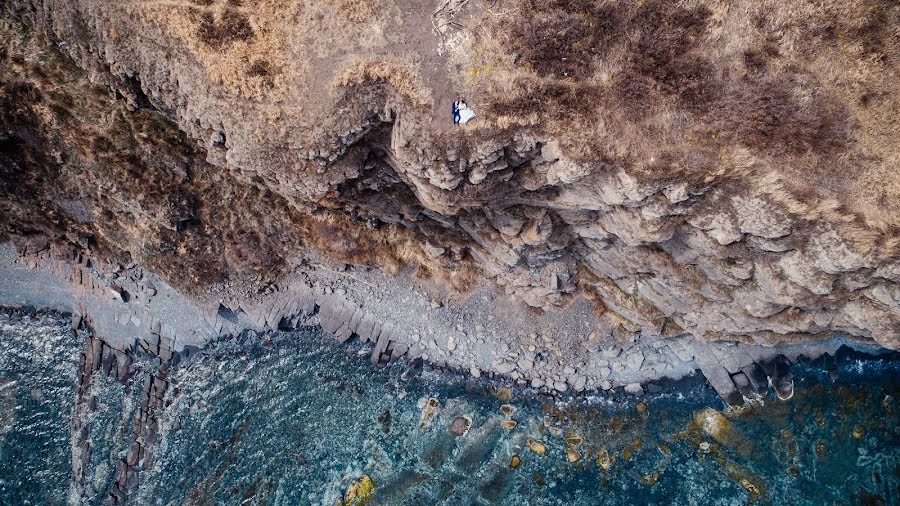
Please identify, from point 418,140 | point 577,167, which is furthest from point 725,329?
point 418,140

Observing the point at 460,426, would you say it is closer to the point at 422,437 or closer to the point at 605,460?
the point at 422,437

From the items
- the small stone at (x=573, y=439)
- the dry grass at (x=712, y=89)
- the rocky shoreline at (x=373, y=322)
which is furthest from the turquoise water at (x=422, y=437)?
the dry grass at (x=712, y=89)

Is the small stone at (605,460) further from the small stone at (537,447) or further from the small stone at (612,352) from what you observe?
the small stone at (612,352)

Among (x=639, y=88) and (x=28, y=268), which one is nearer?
(x=639, y=88)

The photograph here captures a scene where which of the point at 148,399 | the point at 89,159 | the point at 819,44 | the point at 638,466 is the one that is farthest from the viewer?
the point at 148,399

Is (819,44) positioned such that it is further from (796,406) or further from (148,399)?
(148,399)

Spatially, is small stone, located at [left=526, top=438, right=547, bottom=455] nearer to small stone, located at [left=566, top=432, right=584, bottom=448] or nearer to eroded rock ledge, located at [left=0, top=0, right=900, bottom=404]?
small stone, located at [left=566, top=432, right=584, bottom=448]

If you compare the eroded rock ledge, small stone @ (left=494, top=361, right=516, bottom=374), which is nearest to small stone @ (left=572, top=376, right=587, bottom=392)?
small stone @ (left=494, top=361, right=516, bottom=374)
